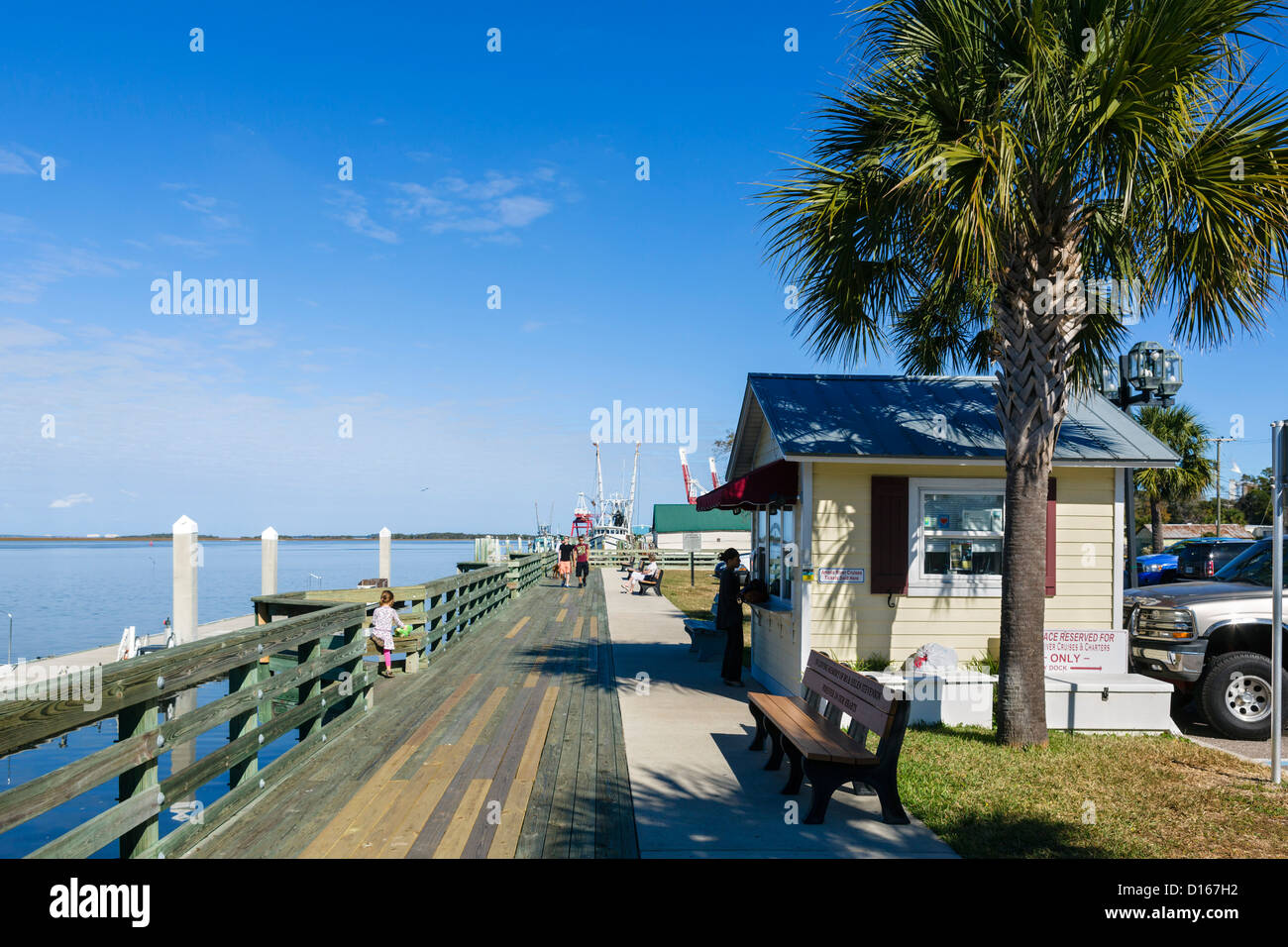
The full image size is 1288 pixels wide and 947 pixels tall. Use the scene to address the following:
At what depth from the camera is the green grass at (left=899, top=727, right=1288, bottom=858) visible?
538 centimetres

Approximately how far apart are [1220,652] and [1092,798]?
3954 millimetres

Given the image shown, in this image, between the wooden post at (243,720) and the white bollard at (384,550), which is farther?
the white bollard at (384,550)

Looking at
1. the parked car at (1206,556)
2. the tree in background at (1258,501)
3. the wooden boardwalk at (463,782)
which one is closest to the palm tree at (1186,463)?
the parked car at (1206,556)

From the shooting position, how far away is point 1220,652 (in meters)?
8.98

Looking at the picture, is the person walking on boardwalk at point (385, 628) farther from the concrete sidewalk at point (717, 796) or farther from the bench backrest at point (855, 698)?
the bench backrest at point (855, 698)

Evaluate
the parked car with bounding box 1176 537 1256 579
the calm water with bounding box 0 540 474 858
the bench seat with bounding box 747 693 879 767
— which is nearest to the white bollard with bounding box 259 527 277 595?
the calm water with bounding box 0 540 474 858

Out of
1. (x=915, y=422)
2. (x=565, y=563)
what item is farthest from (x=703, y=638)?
(x=565, y=563)

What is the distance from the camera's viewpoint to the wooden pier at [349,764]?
14.1ft

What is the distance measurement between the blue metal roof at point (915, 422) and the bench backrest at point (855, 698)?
3030 mm

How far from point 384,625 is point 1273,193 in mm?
10775

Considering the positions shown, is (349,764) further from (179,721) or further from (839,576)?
(839,576)

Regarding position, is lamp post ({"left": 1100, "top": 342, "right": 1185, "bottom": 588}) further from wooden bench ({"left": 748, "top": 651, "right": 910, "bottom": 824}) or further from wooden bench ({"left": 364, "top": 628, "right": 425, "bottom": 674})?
wooden bench ({"left": 364, "top": 628, "right": 425, "bottom": 674})

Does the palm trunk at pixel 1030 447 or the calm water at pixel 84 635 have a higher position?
the palm trunk at pixel 1030 447

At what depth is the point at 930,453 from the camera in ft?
31.3
